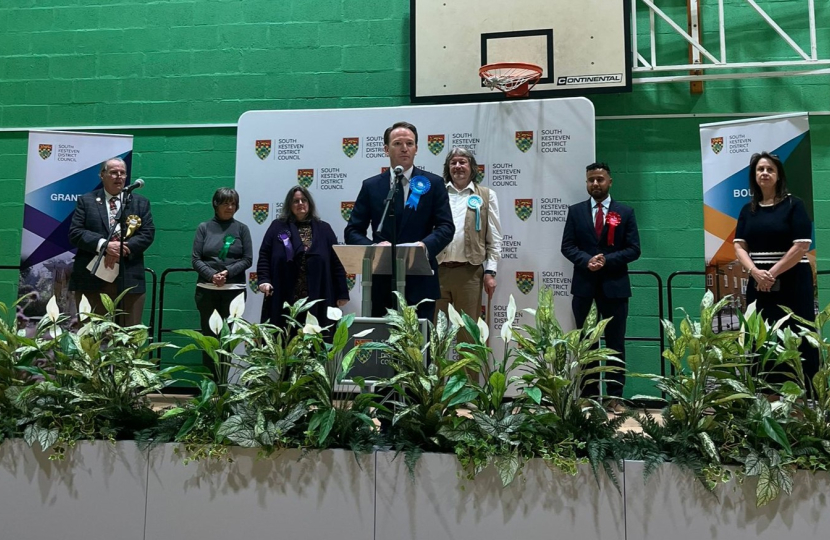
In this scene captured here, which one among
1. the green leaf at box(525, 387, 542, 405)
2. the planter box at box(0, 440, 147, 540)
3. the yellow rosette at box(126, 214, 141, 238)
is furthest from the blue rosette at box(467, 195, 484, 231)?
the planter box at box(0, 440, 147, 540)

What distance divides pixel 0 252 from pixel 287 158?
8.01 ft

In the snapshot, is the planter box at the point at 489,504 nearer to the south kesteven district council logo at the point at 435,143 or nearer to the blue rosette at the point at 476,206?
the blue rosette at the point at 476,206

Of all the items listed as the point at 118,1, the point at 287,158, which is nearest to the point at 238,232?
the point at 287,158

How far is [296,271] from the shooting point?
13.1 feet

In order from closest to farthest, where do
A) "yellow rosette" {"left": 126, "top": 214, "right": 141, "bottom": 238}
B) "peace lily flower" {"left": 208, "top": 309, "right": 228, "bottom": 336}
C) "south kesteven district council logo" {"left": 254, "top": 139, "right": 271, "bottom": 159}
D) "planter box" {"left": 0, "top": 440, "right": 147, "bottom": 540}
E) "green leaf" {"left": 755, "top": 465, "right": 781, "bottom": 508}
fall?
1. "green leaf" {"left": 755, "top": 465, "right": 781, "bottom": 508}
2. "planter box" {"left": 0, "top": 440, "right": 147, "bottom": 540}
3. "peace lily flower" {"left": 208, "top": 309, "right": 228, "bottom": 336}
4. "yellow rosette" {"left": 126, "top": 214, "right": 141, "bottom": 238}
5. "south kesteven district council logo" {"left": 254, "top": 139, "right": 271, "bottom": 159}

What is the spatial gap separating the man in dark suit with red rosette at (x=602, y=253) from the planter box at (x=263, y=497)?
2.14 m

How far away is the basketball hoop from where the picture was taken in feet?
14.1

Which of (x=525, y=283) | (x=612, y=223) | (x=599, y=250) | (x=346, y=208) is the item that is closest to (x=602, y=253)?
(x=599, y=250)

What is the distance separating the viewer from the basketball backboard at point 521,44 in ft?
14.4

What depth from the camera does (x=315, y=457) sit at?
1666 mm

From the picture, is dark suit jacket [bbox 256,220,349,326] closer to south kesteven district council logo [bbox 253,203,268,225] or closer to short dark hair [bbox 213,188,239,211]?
short dark hair [bbox 213,188,239,211]

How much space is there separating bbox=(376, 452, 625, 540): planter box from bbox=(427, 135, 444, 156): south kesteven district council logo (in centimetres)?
297

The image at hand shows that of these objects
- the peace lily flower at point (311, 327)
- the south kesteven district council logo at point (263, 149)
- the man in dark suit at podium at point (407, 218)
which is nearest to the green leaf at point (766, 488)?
the peace lily flower at point (311, 327)

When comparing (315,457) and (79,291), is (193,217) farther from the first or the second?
(315,457)
